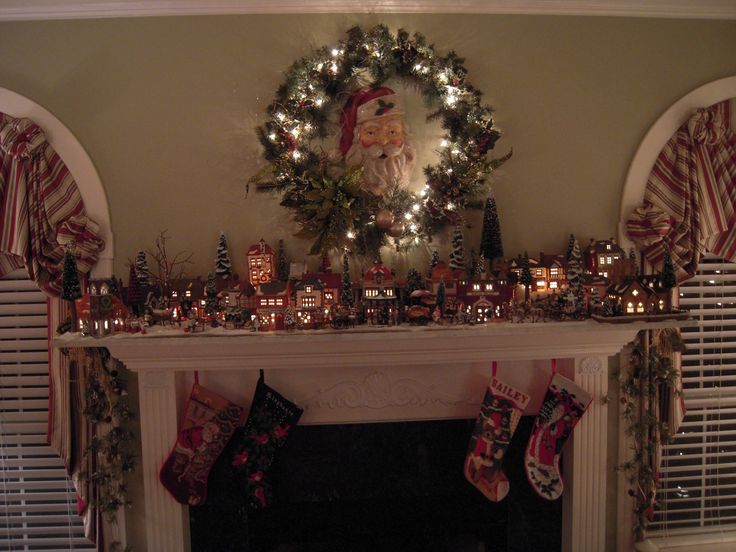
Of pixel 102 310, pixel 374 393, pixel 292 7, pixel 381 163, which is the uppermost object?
pixel 292 7

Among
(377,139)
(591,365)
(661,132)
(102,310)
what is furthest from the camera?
(661,132)

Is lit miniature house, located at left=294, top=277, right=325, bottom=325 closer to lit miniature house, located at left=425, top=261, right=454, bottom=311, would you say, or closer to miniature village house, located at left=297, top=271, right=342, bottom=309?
miniature village house, located at left=297, top=271, right=342, bottom=309

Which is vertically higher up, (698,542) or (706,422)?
(706,422)

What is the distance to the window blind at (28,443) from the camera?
8.92 ft

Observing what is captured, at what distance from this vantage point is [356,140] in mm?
2508

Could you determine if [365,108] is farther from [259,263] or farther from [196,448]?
[196,448]

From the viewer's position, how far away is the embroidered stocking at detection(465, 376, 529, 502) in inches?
97.5

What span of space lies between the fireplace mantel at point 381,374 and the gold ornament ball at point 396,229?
51cm

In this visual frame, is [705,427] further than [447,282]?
Yes

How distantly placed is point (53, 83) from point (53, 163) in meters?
0.43

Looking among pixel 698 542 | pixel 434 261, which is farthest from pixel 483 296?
pixel 698 542

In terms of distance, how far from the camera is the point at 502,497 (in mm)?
2477

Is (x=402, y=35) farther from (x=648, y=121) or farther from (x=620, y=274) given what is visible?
(x=620, y=274)

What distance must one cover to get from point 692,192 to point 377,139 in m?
1.83
